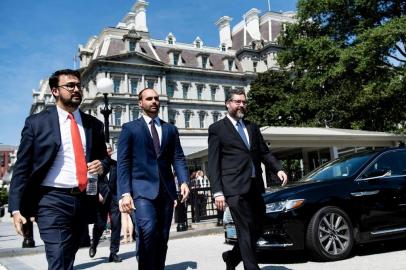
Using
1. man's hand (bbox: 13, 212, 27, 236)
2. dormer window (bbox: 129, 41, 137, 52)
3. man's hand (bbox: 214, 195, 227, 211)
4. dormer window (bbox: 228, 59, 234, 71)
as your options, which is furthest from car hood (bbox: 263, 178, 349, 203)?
dormer window (bbox: 228, 59, 234, 71)

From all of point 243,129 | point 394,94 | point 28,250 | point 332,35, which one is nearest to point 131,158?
point 243,129

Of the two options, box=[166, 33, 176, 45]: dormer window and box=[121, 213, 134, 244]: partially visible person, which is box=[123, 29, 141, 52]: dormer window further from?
box=[121, 213, 134, 244]: partially visible person

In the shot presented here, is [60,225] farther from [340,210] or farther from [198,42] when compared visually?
[198,42]

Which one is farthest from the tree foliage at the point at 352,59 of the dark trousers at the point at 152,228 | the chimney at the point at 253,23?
the chimney at the point at 253,23

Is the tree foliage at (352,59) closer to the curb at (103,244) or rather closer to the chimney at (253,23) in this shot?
the curb at (103,244)

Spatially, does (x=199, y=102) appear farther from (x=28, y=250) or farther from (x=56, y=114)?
(x=56, y=114)

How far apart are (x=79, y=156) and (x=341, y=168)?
4.91m

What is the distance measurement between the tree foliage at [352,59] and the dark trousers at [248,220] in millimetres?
18960

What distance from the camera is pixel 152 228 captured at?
13.7 ft

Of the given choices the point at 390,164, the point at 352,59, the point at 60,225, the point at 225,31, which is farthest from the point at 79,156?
the point at 225,31

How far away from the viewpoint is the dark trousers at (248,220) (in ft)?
15.1

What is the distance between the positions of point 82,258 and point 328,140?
45.4ft

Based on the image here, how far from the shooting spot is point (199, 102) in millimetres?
65000

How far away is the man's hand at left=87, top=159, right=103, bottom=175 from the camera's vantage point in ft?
11.8
